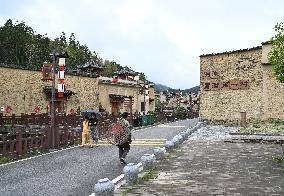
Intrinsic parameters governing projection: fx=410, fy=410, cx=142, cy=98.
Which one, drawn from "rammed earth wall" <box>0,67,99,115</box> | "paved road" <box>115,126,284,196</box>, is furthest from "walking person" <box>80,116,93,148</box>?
"rammed earth wall" <box>0,67,99,115</box>

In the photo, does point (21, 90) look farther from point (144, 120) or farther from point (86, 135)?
point (86, 135)

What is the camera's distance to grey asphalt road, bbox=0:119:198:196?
918 centimetres

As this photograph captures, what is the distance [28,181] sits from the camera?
10188mm

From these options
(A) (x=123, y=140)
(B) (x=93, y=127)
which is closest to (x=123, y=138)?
(A) (x=123, y=140)

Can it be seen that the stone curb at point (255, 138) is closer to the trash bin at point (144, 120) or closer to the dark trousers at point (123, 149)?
the dark trousers at point (123, 149)

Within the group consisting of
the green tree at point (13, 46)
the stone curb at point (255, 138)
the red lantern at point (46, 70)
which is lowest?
the stone curb at point (255, 138)

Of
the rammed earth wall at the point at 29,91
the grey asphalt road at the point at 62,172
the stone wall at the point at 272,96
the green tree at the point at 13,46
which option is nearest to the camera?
the grey asphalt road at the point at 62,172

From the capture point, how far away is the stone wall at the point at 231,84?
3123 cm

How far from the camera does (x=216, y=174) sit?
10.6 meters

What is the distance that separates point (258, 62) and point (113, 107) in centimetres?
2283

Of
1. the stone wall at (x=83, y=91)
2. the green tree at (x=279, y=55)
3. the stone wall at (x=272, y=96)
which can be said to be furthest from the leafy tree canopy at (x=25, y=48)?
the green tree at (x=279, y=55)

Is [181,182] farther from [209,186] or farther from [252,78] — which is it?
[252,78]

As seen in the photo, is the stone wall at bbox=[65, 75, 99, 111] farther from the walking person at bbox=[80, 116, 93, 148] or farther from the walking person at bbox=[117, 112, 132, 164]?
the walking person at bbox=[117, 112, 132, 164]

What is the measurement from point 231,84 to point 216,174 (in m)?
22.7
